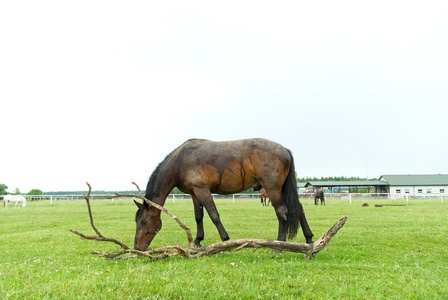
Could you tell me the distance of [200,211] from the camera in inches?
306

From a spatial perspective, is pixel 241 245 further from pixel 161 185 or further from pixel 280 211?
pixel 161 185

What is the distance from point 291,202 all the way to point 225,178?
5.50ft

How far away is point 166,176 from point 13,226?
9373mm

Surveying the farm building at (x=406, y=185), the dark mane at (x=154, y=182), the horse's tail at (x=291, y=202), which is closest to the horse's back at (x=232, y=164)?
the horse's tail at (x=291, y=202)

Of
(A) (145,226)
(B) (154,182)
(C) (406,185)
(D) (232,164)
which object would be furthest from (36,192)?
(C) (406,185)

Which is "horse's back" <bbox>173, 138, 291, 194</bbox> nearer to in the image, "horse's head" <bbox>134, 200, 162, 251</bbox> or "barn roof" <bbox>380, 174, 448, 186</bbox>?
"horse's head" <bbox>134, 200, 162, 251</bbox>

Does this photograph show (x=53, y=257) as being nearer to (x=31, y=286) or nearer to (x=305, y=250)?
(x=31, y=286)

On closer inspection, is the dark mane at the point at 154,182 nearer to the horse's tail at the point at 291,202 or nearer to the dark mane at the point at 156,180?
the dark mane at the point at 156,180

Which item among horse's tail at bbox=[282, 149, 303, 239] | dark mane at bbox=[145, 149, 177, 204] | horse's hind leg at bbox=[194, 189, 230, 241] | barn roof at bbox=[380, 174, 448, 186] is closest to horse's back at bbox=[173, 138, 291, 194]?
horse's hind leg at bbox=[194, 189, 230, 241]

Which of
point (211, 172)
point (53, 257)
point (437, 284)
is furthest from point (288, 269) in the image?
point (53, 257)

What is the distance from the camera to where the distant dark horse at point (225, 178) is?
22.0ft

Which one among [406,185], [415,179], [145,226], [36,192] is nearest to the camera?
[145,226]

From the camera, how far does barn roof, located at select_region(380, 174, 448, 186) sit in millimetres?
75188

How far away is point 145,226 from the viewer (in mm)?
6602
